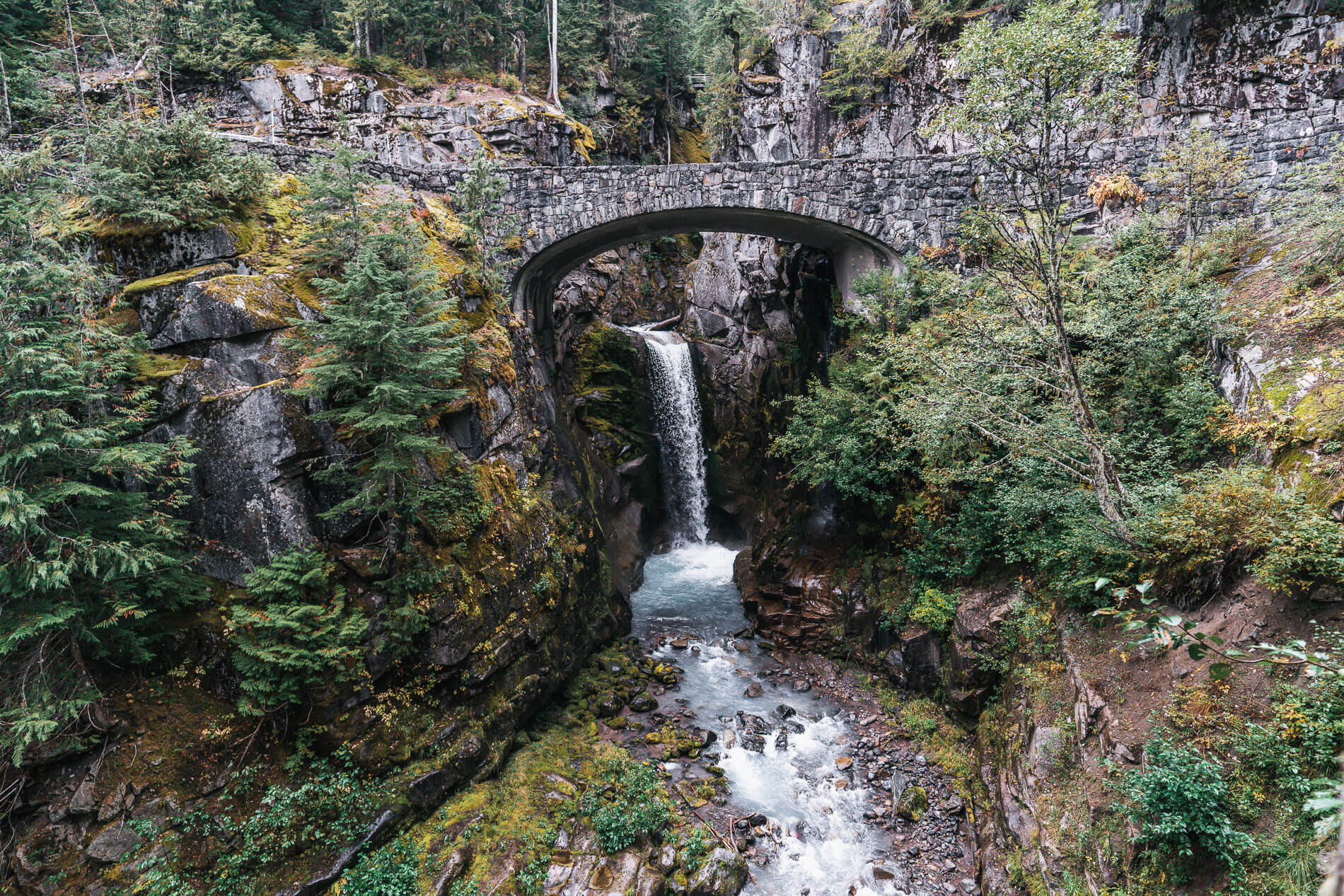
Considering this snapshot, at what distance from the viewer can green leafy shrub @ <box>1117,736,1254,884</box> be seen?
4766 millimetres

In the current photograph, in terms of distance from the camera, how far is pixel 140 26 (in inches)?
757

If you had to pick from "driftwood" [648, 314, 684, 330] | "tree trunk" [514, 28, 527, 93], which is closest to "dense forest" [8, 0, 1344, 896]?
"driftwood" [648, 314, 684, 330]

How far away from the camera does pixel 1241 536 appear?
224 inches

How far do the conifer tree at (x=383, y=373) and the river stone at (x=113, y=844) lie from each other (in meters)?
Answer: 3.50

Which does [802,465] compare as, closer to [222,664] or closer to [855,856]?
[855,856]

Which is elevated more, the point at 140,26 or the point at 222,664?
the point at 140,26

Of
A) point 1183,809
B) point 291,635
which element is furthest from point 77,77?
point 1183,809

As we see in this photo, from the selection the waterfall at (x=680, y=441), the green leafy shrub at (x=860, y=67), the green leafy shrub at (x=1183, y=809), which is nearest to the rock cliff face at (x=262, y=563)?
the green leafy shrub at (x=1183, y=809)

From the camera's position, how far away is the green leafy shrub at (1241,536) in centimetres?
512

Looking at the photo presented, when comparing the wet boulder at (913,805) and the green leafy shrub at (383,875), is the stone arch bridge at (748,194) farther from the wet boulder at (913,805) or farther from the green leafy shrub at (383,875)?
the green leafy shrub at (383,875)

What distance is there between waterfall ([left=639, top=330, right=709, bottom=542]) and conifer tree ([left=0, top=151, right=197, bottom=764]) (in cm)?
1539

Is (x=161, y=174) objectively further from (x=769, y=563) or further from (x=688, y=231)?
(x=769, y=563)

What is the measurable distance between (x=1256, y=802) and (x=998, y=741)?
3720 mm

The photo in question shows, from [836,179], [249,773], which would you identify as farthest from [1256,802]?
[836,179]
